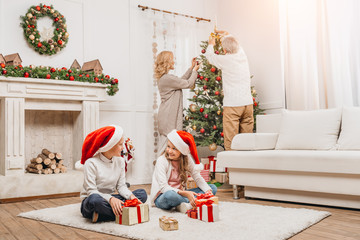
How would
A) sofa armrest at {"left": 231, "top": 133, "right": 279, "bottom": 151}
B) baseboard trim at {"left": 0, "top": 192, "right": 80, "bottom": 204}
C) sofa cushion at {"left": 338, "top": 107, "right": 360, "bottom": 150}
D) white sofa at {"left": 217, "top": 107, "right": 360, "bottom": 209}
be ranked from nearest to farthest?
white sofa at {"left": 217, "top": 107, "right": 360, "bottom": 209}
sofa cushion at {"left": 338, "top": 107, "right": 360, "bottom": 150}
sofa armrest at {"left": 231, "top": 133, "right": 279, "bottom": 151}
baseboard trim at {"left": 0, "top": 192, "right": 80, "bottom": 204}

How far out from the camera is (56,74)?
159 inches

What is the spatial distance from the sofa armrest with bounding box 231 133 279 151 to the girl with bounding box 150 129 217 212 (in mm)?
808

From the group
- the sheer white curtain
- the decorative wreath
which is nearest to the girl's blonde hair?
the sheer white curtain

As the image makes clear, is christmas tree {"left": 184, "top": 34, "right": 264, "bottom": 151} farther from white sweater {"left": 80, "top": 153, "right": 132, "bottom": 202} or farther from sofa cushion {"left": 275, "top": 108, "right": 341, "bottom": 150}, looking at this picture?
white sweater {"left": 80, "top": 153, "right": 132, "bottom": 202}

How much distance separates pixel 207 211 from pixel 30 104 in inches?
96.4

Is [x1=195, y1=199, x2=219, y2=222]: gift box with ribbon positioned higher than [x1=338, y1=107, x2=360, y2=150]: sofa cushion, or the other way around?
[x1=338, y1=107, x2=360, y2=150]: sofa cushion

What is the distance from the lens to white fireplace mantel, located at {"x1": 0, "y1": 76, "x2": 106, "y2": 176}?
3764mm

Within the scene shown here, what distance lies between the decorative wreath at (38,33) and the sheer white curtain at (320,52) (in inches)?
112

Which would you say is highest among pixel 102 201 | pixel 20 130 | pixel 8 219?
pixel 20 130

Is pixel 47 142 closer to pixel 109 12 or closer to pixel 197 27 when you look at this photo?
pixel 109 12

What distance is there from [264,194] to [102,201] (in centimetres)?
160

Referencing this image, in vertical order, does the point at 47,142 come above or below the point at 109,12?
below

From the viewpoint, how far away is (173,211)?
2.83m

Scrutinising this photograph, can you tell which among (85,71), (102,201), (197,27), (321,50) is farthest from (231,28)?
(102,201)
